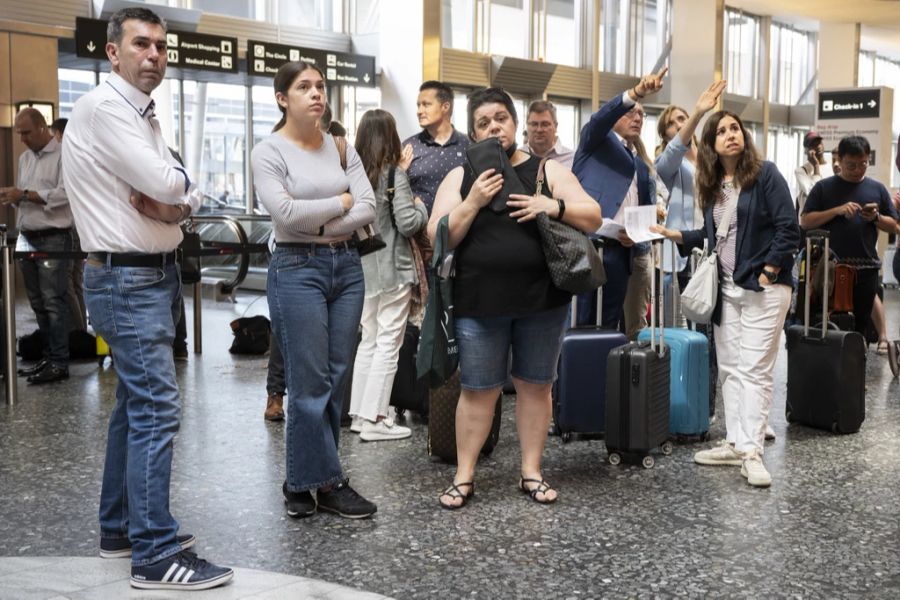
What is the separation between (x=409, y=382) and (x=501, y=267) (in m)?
1.93

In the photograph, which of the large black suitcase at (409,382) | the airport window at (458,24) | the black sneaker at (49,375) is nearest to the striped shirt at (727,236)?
the large black suitcase at (409,382)

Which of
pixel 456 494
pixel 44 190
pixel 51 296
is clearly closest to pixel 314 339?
pixel 456 494

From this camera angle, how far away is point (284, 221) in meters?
3.86

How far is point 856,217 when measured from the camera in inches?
304

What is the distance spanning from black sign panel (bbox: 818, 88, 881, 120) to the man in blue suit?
11.0 meters

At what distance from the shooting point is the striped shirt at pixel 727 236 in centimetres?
493

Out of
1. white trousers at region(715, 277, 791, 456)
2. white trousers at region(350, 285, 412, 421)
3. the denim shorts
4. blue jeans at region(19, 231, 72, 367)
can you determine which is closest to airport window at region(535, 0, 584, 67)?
blue jeans at region(19, 231, 72, 367)

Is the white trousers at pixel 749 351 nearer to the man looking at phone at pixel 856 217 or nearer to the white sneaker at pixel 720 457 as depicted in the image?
the white sneaker at pixel 720 457

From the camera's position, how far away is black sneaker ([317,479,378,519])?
4078 millimetres

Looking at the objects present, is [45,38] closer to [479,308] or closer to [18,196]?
[18,196]

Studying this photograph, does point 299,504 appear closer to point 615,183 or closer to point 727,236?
point 727,236

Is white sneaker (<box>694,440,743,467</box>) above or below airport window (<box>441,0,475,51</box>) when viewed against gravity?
below

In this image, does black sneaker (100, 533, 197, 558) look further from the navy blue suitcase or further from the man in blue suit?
the man in blue suit

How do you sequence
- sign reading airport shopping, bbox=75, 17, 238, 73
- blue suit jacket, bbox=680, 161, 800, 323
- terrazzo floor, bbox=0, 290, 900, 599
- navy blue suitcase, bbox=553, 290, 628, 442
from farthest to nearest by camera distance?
sign reading airport shopping, bbox=75, 17, 238, 73 < navy blue suitcase, bbox=553, 290, 628, 442 < blue suit jacket, bbox=680, 161, 800, 323 < terrazzo floor, bbox=0, 290, 900, 599
